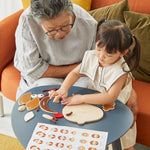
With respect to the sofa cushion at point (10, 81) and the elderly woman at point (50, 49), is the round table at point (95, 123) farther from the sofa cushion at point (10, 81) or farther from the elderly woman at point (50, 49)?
the sofa cushion at point (10, 81)

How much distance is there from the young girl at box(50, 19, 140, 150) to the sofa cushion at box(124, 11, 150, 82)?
1.48 ft

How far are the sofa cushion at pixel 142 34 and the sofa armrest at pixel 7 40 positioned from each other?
0.84 meters

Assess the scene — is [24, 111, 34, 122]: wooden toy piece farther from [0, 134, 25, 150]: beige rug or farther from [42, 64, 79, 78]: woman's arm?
[0, 134, 25, 150]: beige rug

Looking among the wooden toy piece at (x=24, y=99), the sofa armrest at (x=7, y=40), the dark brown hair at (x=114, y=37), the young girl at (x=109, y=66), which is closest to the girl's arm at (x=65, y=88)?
the young girl at (x=109, y=66)

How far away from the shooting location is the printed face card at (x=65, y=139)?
1.02m

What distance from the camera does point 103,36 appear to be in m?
1.13

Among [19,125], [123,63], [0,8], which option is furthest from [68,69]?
[0,8]

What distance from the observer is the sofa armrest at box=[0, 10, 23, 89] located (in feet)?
6.11

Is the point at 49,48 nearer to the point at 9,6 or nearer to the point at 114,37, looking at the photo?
the point at 114,37

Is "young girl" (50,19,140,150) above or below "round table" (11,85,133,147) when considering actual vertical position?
above

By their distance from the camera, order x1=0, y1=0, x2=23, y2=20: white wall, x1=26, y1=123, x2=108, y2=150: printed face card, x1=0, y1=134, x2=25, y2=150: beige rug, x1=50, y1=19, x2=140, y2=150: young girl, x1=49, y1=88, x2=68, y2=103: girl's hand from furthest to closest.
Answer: x1=0, y1=0, x2=23, y2=20: white wall < x1=0, y1=134, x2=25, y2=150: beige rug < x1=49, y1=88, x2=68, y2=103: girl's hand < x1=50, y1=19, x2=140, y2=150: young girl < x1=26, y1=123, x2=108, y2=150: printed face card

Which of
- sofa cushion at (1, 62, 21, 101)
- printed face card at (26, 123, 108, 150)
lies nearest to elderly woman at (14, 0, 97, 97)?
sofa cushion at (1, 62, 21, 101)

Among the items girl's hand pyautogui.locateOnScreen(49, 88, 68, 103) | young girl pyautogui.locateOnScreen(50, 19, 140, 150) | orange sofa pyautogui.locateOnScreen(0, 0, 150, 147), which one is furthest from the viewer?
orange sofa pyautogui.locateOnScreen(0, 0, 150, 147)

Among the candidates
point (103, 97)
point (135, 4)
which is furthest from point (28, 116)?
point (135, 4)
